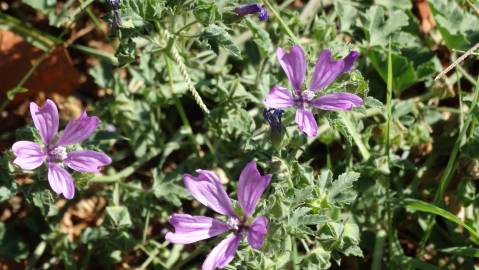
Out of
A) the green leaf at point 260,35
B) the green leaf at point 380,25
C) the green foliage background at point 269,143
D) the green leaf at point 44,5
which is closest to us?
the green foliage background at point 269,143

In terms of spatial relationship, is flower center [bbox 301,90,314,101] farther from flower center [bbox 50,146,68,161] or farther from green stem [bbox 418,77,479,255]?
flower center [bbox 50,146,68,161]

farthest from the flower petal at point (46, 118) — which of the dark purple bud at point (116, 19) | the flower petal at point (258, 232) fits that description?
the flower petal at point (258, 232)

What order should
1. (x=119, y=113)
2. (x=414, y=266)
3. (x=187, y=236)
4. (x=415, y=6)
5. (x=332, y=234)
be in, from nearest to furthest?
(x=187, y=236)
(x=332, y=234)
(x=414, y=266)
(x=119, y=113)
(x=415, y=6)

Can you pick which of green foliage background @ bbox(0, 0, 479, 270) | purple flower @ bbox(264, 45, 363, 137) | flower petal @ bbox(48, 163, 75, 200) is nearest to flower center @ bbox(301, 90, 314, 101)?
purple flower @ bbox(264, 45, 363, 137)

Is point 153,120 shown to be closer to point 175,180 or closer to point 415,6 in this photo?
point 175,180

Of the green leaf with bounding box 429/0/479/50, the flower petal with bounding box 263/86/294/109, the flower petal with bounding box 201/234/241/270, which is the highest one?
the green leaf with bounding box 429/0/479/50

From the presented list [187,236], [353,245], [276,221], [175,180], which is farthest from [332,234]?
[175,180]

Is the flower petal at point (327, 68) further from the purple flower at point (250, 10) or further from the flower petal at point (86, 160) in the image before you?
the flower petal at point (86, 160)
